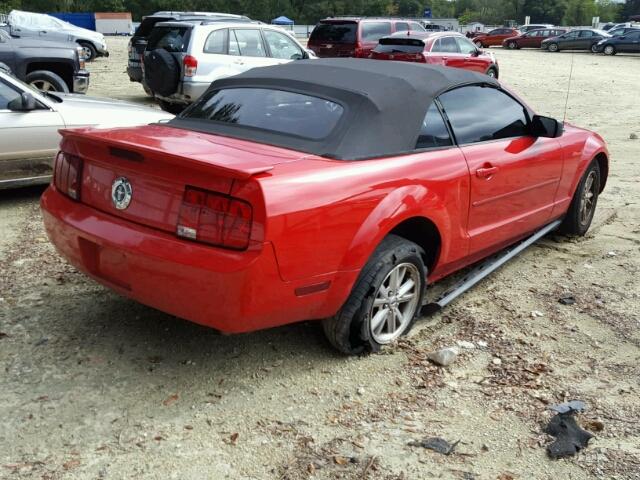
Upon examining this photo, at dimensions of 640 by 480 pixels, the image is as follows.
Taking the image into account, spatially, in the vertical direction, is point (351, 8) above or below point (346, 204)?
above

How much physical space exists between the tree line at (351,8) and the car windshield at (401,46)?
72.5 metres

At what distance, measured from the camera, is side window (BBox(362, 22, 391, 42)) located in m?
18.5

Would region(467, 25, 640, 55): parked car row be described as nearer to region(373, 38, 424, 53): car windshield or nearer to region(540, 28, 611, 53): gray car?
region(540, 28, 611, 53): gray car

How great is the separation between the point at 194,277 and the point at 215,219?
270 mm

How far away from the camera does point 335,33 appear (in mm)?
18812

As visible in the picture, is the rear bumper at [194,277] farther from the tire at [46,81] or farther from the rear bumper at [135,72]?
the rear bumper at [135,72]

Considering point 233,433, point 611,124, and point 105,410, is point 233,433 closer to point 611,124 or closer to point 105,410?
point 105,410

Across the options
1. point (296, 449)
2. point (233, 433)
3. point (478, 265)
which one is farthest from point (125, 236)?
point (478, 265)

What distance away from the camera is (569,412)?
3.22 m

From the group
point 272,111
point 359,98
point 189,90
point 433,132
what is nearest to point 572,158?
point 433,132

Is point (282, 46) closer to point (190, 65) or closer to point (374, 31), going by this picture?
point (190, 65)

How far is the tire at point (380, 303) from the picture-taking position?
3.46m

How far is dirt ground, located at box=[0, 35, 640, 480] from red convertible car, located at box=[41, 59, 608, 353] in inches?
14.3

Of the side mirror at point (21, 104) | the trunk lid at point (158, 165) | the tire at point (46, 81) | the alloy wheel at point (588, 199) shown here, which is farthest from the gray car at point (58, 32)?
the trunk lid at point (158, 165)
